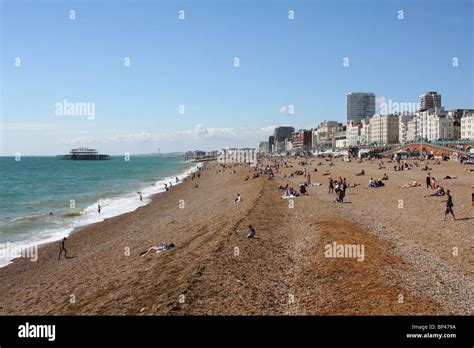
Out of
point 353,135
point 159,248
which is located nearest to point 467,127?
point 353,135

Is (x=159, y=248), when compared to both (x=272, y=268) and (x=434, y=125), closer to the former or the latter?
(x=272, y=268)

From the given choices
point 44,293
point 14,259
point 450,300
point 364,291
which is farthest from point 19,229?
point 450,300

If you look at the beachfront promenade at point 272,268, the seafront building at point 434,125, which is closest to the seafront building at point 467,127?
→ the seafront building at point 434,125

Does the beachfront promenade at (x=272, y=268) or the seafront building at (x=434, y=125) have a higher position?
the seafront building at (x=434, y=125)

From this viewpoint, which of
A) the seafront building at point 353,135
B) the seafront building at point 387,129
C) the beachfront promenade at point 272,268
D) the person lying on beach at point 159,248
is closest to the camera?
the beachfront promenade at point 272,268

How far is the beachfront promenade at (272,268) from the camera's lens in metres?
11.1

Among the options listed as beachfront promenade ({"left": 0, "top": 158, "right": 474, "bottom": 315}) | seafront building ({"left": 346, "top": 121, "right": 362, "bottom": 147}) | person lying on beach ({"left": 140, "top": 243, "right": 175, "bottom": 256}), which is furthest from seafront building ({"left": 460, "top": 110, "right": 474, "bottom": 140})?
person lying on beach ({"left": 140, "top": 243, "right": 175, "bottom": 256})

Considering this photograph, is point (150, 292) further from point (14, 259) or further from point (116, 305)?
point (14, 259)

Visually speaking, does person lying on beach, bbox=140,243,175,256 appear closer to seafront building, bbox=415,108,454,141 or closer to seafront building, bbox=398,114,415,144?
seafront building, bbox=415,108,454,141

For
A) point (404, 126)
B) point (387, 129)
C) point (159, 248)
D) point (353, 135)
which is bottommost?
point (159, 248)

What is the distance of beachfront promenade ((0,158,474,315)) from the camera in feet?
36.3

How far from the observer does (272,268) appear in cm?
1460

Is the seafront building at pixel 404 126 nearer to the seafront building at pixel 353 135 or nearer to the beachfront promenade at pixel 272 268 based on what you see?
the seafront building at pixel 353 135
